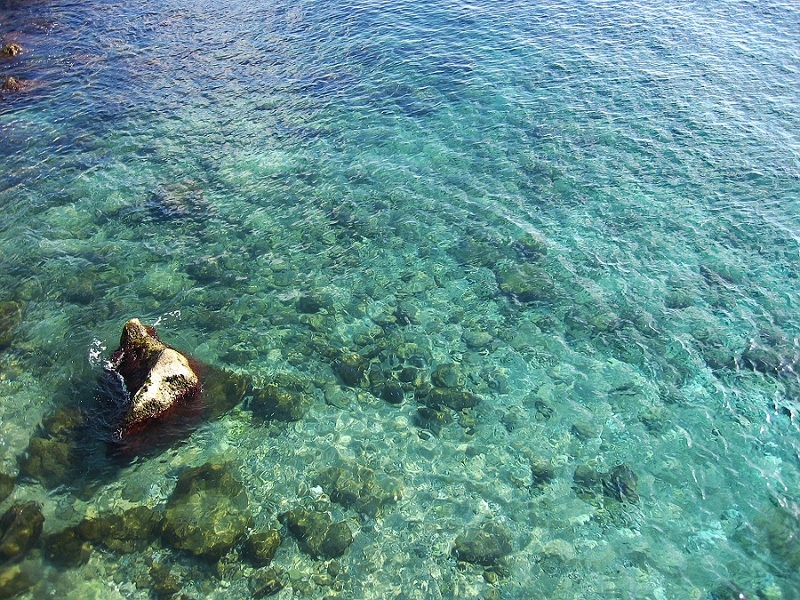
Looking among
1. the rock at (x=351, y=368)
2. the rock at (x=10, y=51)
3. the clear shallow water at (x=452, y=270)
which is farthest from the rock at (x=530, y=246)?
the rock at (x=10, y=51)

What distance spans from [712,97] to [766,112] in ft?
9.45

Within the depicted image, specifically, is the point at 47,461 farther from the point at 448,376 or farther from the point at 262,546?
the point at 448,376

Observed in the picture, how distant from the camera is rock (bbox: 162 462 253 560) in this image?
49.1 feet

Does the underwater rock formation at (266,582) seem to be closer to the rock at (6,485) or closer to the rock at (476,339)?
the rock at (6,485)

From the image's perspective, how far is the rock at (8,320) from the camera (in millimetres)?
20312

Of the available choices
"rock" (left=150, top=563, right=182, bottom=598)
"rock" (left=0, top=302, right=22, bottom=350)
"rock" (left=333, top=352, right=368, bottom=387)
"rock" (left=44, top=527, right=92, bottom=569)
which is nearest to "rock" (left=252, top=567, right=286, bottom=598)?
"rock" (left=150, top=563, right=182, bottom=598)

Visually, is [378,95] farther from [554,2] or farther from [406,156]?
[554,2]

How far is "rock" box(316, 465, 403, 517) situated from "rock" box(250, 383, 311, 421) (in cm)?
247

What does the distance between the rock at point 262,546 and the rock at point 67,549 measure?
163 inches

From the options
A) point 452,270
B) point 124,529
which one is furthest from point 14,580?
point 452,270

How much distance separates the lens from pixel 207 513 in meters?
15.6

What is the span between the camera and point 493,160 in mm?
28828

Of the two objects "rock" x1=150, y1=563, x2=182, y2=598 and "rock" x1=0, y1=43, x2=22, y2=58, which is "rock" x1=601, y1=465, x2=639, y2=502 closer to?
"rock" x1=150, y1=563, x2=182, y2=598

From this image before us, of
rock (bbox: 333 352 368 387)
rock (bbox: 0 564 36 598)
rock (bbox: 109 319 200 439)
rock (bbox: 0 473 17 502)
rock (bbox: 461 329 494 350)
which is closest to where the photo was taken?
rock (bbox: 0 564 36 598)
